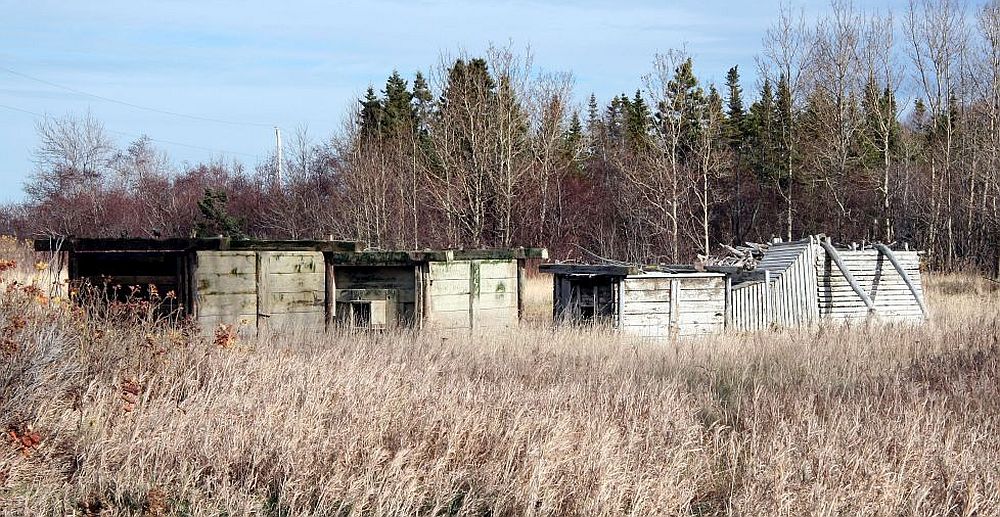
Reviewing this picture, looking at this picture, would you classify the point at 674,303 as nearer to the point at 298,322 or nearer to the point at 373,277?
the point at 373,277

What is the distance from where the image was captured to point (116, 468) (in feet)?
18.2

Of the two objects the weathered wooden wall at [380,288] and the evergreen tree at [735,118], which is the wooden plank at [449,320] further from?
the evergreen tree at [735,118]

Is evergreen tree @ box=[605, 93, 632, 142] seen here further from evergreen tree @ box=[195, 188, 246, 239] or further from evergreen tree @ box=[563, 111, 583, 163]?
evergreen tree @ box=[195, 188, 246, 239]

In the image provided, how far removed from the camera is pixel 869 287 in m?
17.7

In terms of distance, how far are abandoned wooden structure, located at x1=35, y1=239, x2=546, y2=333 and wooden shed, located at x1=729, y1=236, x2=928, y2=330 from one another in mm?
4843

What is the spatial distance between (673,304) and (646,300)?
1.82 feet

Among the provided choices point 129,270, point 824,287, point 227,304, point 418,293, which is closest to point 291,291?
point 227,304

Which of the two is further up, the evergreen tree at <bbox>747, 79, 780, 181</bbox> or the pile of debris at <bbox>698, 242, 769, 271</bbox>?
the evergreen tree at <bbox>747, 79, 780, 181</bbox>

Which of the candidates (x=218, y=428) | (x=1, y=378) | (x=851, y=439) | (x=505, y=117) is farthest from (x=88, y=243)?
(x=505, y=117)

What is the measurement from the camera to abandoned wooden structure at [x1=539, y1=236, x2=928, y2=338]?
Result: 49.1 feet

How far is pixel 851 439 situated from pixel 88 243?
892 centimetres

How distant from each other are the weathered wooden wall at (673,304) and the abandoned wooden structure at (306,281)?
2.02 m

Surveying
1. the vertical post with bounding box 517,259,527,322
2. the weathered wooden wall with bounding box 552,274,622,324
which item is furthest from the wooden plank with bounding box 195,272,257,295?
the weathered wooden wall with bounding box 552,274,622,324

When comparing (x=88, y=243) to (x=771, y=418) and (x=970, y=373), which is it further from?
(x=970, y=373)
